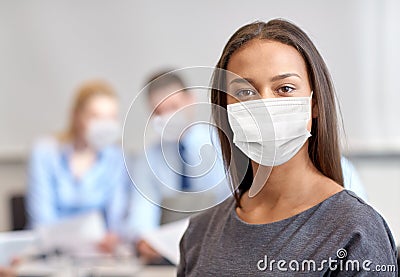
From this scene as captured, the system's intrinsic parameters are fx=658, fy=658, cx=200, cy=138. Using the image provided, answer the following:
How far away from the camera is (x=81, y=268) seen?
1.35 metres

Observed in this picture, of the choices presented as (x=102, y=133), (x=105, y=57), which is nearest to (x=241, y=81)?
(x=102, y=133)

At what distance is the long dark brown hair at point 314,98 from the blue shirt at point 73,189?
0.96 m

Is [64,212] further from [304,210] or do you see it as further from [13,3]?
[304,210]

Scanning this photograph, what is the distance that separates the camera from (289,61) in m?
0.43

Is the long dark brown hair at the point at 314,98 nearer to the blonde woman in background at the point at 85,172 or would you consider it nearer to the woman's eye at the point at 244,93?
the woman's eye at the point at 244,93

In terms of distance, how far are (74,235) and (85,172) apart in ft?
1.14

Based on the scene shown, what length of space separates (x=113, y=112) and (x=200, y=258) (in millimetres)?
1075

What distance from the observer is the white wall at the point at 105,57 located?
181cm

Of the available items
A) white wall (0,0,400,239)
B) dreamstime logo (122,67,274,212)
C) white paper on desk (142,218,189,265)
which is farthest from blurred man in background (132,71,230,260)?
white wall (0,0,400,239)

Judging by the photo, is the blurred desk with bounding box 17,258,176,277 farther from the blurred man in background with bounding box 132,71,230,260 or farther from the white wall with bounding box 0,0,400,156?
the blurred man in background with bounding box 132,71,230,260

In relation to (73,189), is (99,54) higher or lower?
higher

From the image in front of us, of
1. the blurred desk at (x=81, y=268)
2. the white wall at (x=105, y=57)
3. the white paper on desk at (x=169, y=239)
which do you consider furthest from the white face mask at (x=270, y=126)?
the white wall at (x=105, y=57)

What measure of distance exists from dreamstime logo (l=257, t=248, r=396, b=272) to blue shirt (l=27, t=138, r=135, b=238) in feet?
3.22

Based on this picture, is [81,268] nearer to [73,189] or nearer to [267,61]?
[73,189]
